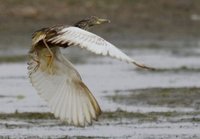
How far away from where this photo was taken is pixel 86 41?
8750 mm

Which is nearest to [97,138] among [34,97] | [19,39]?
[34,97]

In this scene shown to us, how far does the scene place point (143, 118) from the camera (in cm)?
1398

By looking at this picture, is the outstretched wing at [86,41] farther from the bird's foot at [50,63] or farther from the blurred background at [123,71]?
the blurred background at [123,71]

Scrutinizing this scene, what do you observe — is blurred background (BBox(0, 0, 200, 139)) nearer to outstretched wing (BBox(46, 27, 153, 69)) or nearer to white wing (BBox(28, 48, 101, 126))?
white wing (BBox(28, 48, 101, 126))

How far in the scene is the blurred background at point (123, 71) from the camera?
1330 cm

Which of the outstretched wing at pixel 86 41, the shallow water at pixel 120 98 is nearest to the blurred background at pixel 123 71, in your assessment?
the shallow water at pixel 120 98

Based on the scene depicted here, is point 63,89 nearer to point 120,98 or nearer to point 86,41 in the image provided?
point 86,41

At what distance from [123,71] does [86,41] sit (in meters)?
11.7

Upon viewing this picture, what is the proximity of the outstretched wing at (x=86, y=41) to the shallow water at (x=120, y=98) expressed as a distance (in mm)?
3500

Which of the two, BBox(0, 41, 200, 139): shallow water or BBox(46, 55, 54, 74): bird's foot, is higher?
BBox(46, 55, 54, 74): bird's foot

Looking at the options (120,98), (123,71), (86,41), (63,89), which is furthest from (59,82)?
(123,71)

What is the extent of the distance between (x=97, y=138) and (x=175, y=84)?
588 cm

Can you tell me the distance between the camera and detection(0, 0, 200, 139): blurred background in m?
13.3

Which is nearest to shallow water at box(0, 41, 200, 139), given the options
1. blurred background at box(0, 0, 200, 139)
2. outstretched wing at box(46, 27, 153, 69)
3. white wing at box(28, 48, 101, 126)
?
blurred background at box(0, 0, 200, 139)
